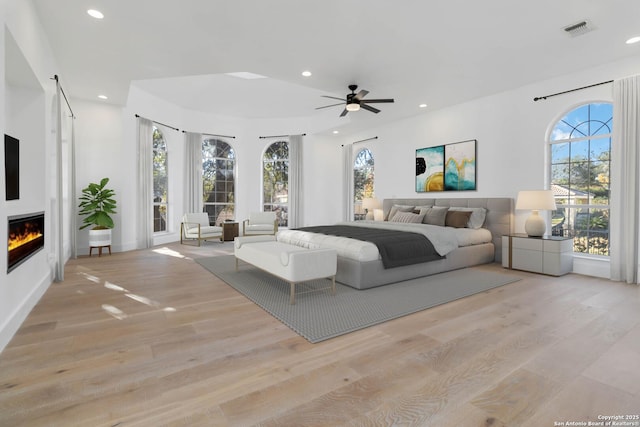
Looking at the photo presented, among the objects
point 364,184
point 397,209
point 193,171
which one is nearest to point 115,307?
point 397,209

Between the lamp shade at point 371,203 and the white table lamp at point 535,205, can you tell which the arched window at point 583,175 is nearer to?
the white table lamp at point 535,205

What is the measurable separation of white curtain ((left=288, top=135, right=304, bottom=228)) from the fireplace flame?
5.68 meters

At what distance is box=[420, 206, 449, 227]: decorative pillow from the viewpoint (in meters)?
5.48

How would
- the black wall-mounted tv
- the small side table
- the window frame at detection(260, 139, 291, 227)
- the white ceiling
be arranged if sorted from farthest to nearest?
the window frame at detection(260, 139, 291, 227) → the small side table → the white ceiling → the black wall-mounted tv

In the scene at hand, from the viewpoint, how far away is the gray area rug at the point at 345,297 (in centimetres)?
265

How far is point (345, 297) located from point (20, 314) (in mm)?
2797

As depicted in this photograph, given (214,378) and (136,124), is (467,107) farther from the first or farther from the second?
(136,124)

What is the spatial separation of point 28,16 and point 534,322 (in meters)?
5.11

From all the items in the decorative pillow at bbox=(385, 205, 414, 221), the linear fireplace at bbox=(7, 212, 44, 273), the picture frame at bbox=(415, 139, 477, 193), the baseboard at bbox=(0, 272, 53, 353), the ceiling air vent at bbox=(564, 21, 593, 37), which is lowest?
the baseboard at bbox=(0, 272, 53, 353)

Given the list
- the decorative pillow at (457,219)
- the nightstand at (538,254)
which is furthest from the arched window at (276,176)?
the nightstand at (538,254)

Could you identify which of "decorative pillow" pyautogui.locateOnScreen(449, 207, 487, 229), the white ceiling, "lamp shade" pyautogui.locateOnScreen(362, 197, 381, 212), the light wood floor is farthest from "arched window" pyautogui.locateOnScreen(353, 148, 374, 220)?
the light wood floor

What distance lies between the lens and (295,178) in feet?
28.2

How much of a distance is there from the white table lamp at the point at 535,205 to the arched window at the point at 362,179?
3.87 metres

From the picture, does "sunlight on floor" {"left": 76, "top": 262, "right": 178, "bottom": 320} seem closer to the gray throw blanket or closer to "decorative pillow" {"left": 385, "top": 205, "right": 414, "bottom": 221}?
the gray throw blanket
